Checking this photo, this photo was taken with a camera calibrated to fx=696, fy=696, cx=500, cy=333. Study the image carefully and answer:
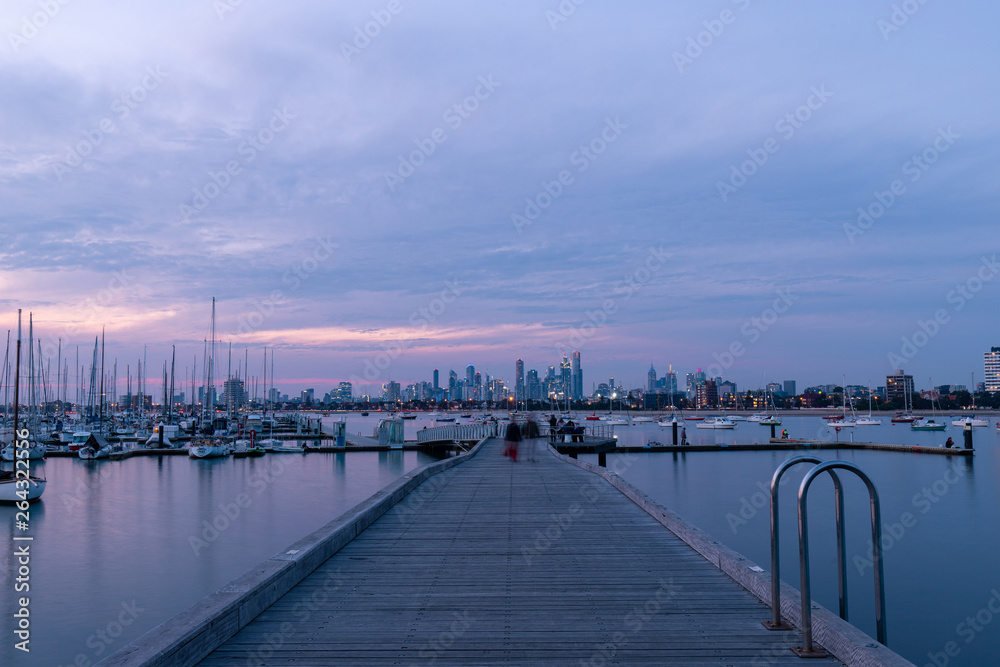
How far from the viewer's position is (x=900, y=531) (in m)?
27.3

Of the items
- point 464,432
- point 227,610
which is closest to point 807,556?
point 227,610

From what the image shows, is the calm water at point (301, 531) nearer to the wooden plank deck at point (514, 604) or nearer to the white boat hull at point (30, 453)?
the white boat hull at point (30, 453)

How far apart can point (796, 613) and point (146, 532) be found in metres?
29.0

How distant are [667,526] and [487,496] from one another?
189 inches

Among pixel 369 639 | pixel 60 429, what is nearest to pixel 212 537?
pixel 369 639

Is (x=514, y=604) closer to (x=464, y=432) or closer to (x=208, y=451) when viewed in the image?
(x=464, y=432)

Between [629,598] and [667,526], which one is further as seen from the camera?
[667,526]

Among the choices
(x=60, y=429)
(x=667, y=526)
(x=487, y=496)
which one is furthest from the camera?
(x=60, y=429)

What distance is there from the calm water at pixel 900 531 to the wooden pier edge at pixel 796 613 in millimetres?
8501

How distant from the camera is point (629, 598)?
6.67 metres

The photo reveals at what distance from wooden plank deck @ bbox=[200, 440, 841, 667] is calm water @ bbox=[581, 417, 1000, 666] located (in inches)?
360

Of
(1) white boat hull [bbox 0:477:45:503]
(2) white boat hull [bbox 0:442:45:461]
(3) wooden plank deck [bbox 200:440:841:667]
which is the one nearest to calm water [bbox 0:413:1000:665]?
(1) white boat hull [bbox 0:477:45:503]

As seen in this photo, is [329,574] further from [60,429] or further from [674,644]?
[60,429]

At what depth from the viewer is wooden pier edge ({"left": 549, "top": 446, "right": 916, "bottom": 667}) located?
463cm
